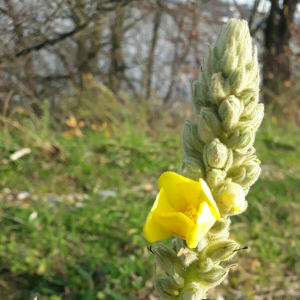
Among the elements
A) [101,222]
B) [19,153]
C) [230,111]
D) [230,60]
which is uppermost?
[230,60]

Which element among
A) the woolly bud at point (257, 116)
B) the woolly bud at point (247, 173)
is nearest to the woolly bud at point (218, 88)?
the woolly bud at point (257, 116)

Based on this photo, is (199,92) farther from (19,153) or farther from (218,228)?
(19,153)

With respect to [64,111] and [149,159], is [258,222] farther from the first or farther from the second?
[64,111]

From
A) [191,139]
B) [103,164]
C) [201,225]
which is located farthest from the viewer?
[103,164]

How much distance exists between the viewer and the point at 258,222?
3693 mm

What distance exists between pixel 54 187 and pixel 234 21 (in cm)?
351

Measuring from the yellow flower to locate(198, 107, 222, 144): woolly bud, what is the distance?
0.18 m

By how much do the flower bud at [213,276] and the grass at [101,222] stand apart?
1.53 metres

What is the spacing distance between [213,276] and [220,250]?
73 millimetres

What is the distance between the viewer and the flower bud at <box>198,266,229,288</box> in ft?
3.13

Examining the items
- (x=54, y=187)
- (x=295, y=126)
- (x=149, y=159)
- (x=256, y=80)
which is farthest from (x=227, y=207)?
(x=295, y=126)

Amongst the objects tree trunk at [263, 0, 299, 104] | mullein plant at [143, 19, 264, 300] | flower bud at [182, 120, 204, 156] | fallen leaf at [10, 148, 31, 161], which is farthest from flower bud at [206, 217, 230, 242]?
tree trunk at [263, 0, 299, 104]

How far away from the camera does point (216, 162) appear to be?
0.94 meters

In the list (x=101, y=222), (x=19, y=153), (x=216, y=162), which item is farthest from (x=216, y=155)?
(x=19, y=153)
